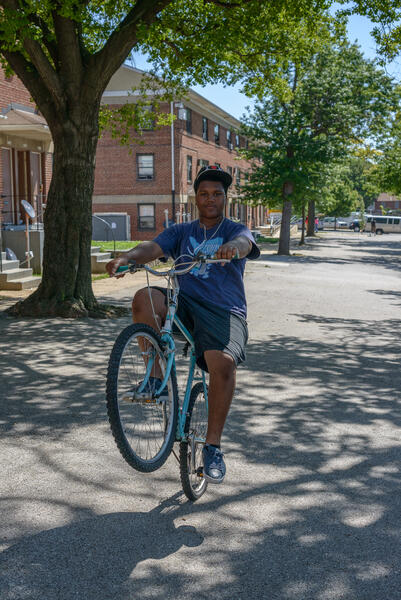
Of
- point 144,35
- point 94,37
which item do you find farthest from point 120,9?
point 144,35

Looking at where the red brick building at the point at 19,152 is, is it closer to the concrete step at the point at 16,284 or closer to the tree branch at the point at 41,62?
the concrete step at the point at 16,284

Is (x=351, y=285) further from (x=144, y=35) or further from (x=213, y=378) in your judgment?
(x=213, y=378)

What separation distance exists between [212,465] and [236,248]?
1.21 metres

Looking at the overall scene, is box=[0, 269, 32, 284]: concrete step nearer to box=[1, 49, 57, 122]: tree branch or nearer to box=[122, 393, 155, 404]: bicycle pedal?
box=[1, 49, 57, 122]: tree branch

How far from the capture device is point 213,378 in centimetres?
381

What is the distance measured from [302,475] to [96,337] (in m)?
5.58

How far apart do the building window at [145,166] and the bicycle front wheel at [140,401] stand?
36.7m

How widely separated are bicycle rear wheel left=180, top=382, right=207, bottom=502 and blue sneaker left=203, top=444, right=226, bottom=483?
0.11 meters

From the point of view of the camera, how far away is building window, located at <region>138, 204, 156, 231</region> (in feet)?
131

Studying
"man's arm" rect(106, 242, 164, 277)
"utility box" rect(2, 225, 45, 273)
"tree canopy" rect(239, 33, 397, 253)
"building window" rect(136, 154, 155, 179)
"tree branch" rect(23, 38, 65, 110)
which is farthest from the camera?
"building window" rect(136, 154, 155, 179)

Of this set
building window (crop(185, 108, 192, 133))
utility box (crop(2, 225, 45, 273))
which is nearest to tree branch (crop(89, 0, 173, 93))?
utility box (crop(2, 225, 45, 273))

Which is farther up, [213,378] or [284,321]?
[213,378]

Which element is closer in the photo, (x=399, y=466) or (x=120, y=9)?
(x=399, y=466)

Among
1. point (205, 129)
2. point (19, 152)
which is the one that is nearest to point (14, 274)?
point (19, 152)
